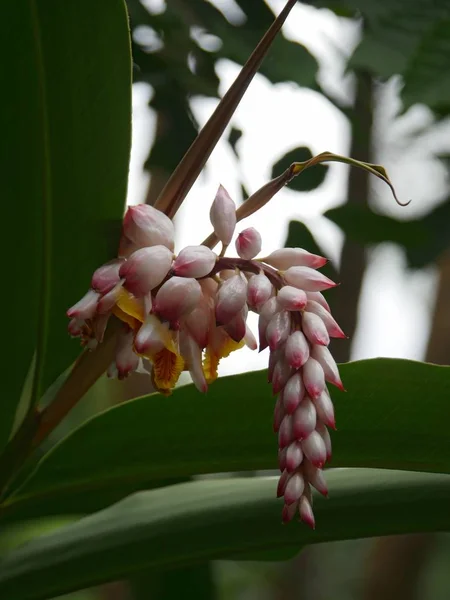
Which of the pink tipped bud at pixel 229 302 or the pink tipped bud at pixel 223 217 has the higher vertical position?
the pink tipped bud at pixel 223 217

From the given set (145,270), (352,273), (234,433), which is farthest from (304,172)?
(352,273)

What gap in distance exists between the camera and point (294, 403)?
0.38 m

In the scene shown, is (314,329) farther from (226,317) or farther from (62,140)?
(62,140)

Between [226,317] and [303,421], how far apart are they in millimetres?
74

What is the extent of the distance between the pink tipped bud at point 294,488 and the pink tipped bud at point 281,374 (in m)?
0.04

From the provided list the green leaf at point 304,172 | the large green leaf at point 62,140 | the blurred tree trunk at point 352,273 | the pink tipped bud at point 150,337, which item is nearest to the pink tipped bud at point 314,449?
the pink tipped bud at point 150,337

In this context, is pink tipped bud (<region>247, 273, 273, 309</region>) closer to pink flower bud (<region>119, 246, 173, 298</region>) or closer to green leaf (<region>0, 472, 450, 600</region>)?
pink flower bud (<region>119, 246, 173, 298</region>)

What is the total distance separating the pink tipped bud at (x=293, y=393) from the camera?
38cm

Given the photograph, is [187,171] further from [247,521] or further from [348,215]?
[348,215]

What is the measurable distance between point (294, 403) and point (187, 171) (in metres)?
0.18

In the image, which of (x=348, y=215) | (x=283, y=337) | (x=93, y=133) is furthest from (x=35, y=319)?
(x=348, y=215)

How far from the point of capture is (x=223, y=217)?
0.46 meters

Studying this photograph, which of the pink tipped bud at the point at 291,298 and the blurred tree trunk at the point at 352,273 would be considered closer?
the pink tipped bud at the point at 291,298

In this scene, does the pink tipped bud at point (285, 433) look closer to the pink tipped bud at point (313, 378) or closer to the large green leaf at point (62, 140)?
the pink tipped bud at point (313, 378)
